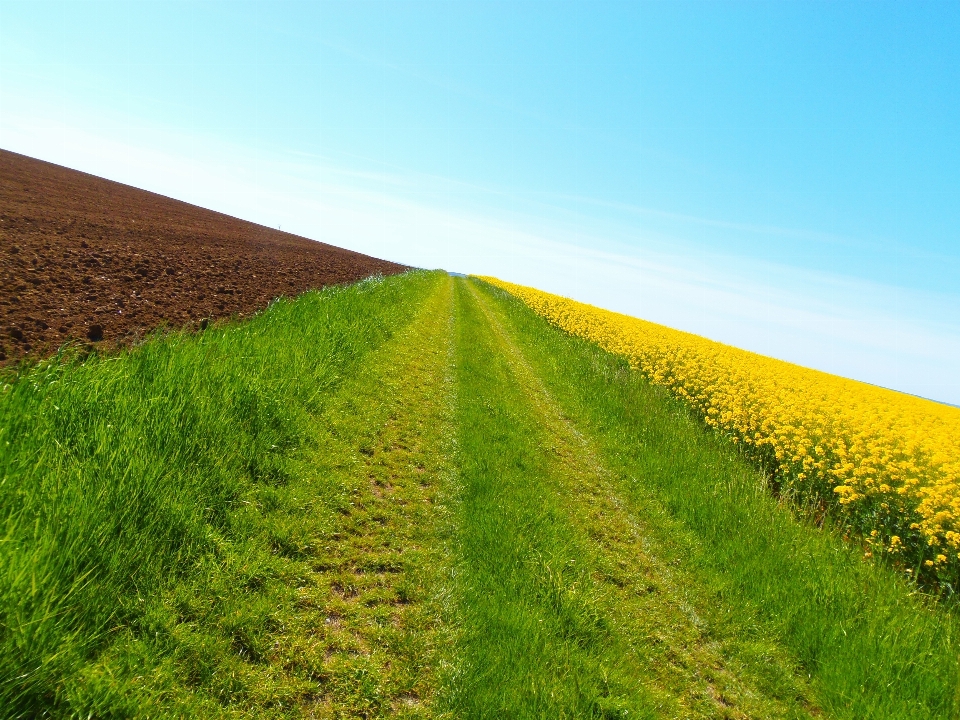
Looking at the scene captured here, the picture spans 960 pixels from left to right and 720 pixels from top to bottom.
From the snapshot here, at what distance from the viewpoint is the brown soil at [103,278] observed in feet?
23.9

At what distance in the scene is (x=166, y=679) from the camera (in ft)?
8.71

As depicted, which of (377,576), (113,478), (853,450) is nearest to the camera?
(113,478)

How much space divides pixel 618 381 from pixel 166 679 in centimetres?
1118

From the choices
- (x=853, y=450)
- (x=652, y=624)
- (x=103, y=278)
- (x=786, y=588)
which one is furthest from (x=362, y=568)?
(x=103, y=278)

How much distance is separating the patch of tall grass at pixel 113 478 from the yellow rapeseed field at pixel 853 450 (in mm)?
7294

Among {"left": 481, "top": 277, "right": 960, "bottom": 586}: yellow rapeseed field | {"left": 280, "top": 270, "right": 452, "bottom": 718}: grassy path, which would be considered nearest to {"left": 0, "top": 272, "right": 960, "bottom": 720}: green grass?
{"left": 280, "top": 270, "right": 452, "bottom": 718}: grassy path

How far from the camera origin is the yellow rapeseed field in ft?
20.0

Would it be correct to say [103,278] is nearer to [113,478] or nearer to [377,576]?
[113,478]

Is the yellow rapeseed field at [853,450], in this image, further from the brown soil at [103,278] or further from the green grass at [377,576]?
the brown soil at [103,278]

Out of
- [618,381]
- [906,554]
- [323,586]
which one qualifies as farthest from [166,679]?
[618,381]

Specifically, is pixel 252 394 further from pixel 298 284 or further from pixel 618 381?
pixel 298 284

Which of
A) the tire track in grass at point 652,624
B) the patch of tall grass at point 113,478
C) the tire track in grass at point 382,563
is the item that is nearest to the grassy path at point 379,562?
the tire track in grass at point 382,563

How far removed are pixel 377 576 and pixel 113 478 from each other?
2.03 metres

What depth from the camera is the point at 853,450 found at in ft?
26.4
